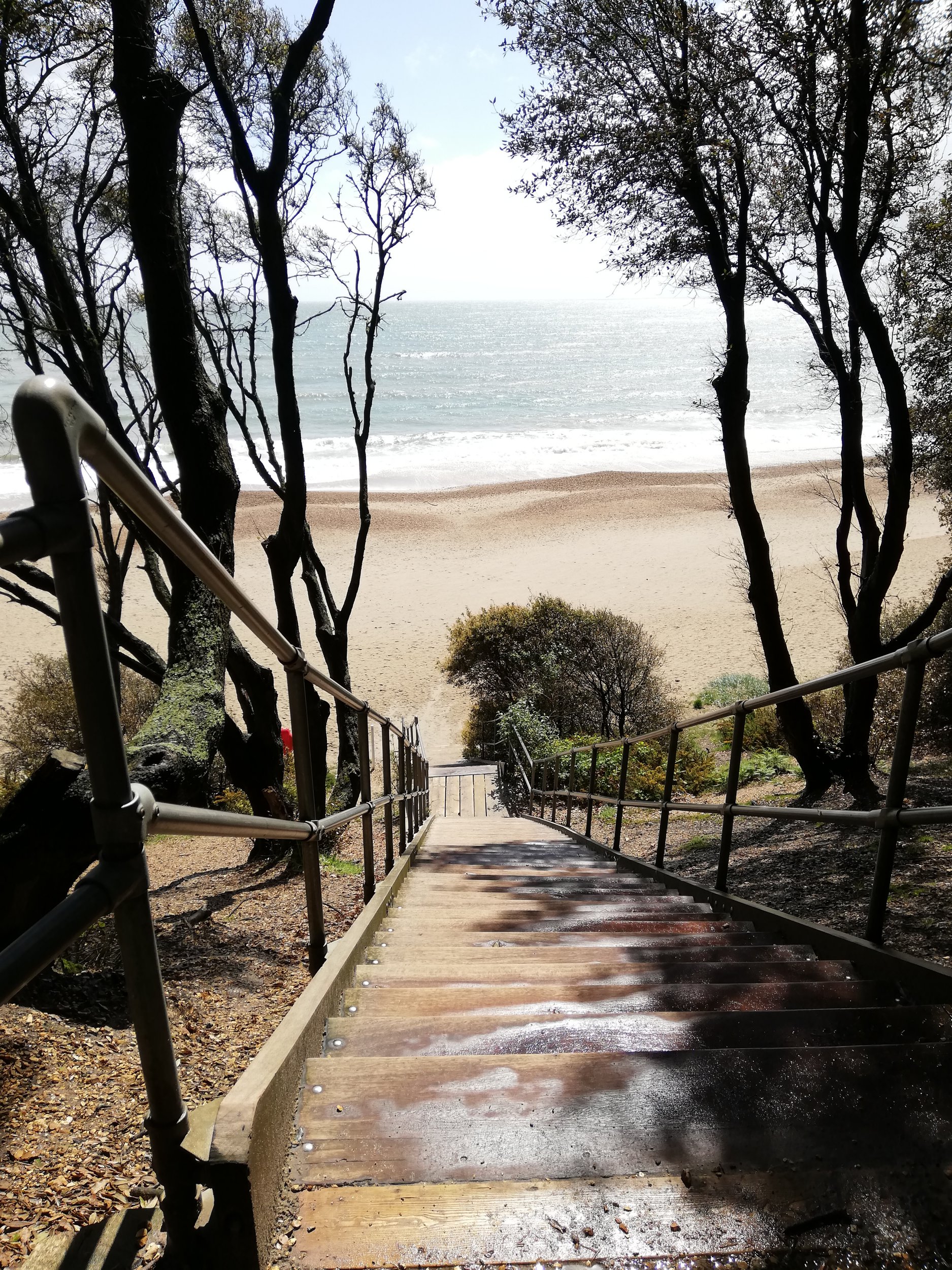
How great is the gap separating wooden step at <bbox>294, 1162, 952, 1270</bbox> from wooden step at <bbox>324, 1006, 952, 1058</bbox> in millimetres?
574

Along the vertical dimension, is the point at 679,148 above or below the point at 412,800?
above

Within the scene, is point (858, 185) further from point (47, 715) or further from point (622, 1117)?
point (47, 715)

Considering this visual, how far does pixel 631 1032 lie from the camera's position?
2.26 metres

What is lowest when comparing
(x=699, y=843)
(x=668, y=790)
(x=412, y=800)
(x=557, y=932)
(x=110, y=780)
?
(x=699, y=843)

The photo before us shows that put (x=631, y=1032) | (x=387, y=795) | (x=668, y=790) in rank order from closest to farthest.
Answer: (x=631, y=1032), (x=387, y=795), (x=668, y=790)

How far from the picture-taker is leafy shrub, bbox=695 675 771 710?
1702 centimetres

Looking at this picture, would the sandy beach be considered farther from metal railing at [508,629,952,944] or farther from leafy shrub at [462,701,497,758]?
metal railing at [508,629,952,944]

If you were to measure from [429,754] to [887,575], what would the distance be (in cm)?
1236

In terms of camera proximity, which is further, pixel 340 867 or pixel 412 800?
pixel 340 867

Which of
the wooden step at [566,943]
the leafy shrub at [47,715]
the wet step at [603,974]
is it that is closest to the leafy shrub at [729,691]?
the leafy shrub at [47,715]

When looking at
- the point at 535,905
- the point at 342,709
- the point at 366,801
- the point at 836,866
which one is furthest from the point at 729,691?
the point at 366,801

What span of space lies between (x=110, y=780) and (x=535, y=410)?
62114 mm

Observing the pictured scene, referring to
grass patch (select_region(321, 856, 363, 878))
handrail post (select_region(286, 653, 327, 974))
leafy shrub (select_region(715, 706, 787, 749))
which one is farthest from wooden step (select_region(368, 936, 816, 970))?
leafy shrub (select_region(715, 706, 787, 749))


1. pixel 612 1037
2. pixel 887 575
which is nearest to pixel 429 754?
pixel 887 575
